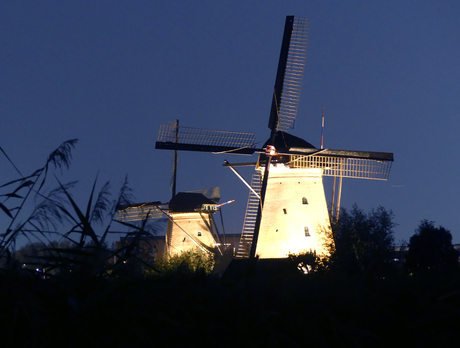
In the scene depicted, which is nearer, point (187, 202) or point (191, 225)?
point (191, 225)

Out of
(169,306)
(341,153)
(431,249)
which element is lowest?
(169,306)

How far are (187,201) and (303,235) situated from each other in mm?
14575

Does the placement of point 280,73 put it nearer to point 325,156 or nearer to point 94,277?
point 325,156

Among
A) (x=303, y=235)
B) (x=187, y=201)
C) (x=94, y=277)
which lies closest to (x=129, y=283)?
(x=94, y=277)

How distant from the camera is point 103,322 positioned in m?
5.06

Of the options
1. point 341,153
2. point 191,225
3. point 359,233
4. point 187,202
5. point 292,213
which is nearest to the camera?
point 359,233

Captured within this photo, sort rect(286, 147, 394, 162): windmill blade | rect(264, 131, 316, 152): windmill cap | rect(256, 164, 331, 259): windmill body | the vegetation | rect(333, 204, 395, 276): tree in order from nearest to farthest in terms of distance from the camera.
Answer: the vegetation < rect(333, 204, 395, 276): tree < rect(256, 164, 331, 259): windmill body < rect(286, 147, 394, 162): windmill blade < rect(264, 131, 316, 152): windmill cap

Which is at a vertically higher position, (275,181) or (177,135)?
(177,135)

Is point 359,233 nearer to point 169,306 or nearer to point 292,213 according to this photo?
point 292,213

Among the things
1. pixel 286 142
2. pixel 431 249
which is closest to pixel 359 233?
pixel 431 249

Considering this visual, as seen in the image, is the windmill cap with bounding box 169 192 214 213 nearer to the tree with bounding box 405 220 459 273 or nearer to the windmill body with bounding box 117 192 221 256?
the windmill body with bounding box 117 192 221 256

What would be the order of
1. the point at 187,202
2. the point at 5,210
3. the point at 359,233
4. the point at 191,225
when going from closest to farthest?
1. the point at 5,210
2. the point at 359,233
3. the point at 191,225
4. the point at 187,202

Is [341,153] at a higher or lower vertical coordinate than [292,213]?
higher

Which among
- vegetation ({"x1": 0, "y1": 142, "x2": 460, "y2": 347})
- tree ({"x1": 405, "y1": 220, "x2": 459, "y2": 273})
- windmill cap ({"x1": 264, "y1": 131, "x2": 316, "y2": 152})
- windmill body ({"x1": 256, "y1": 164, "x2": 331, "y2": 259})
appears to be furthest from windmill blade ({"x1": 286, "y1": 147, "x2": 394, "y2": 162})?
vegetation ({"x1": 0, "y1": 142, "x2": 460, "y2": 347})
